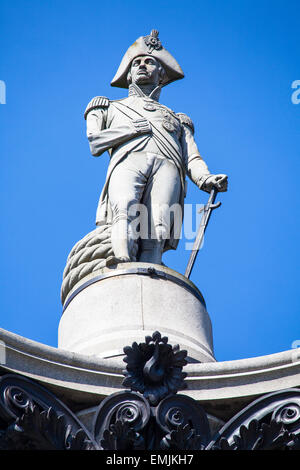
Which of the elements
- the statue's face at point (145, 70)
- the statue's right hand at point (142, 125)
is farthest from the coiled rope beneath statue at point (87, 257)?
the statue's face at point (145, 70)

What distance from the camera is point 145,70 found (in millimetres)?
18062

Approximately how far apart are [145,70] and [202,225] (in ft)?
11.2

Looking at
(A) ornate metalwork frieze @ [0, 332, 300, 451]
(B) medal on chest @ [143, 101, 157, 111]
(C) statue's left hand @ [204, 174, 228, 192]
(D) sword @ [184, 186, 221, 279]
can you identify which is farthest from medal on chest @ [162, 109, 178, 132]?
(A) ornate metalwork frieze @ [0, 332, 300, 451]

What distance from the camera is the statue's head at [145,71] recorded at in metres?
18.0

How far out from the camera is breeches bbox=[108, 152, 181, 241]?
15.3m

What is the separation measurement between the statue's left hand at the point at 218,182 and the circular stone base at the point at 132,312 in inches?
98.1

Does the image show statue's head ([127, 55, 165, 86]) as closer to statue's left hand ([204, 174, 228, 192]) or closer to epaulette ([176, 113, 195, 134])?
epaulette ([176, 113, 195, 134])

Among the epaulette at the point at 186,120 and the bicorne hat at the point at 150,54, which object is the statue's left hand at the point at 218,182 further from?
the bicorne hat at the point at 150,54

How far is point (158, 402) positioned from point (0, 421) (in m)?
1.62

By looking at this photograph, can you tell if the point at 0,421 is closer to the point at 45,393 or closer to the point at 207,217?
the point at 45,393

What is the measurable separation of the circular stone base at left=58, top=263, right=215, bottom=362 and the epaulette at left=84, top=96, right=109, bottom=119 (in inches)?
144

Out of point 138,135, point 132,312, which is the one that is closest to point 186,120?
point 138,135
